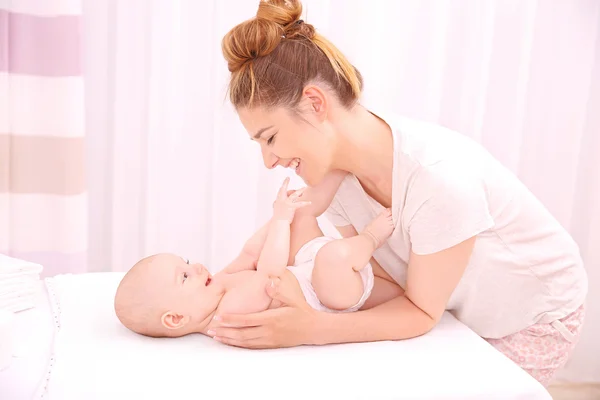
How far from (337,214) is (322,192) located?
0.46 feet

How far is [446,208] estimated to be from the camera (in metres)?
1.54

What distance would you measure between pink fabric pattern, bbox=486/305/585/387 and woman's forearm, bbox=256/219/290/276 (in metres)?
0.63

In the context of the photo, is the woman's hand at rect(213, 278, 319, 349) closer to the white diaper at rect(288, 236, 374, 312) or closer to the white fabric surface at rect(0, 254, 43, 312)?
the white diaper at rect(288, 236, 374, 312)

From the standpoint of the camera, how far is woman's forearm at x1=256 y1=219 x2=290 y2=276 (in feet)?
5.61

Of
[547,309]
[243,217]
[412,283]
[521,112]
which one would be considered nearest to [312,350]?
[412,283]

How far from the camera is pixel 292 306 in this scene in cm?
158

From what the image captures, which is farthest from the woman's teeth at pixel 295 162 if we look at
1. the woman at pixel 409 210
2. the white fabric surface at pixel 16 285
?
the white fabric surface at pixel 16 285

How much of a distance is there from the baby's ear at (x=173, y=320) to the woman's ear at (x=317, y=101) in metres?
0.56

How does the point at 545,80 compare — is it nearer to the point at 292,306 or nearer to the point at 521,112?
the point at 521,112

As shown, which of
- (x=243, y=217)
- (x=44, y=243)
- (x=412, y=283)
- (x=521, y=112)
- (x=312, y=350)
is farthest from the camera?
(x=521, y=112)

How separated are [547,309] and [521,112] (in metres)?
1.19

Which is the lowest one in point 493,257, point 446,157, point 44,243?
point 44,243

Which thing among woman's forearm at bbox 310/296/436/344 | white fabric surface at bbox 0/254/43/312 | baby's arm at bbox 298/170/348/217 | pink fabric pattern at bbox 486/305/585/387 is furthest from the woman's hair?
pink fabric pattern at bbox 486/305/585/387

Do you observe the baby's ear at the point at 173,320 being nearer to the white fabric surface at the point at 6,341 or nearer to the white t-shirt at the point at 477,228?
the white fabric surface at the point at 6,341
